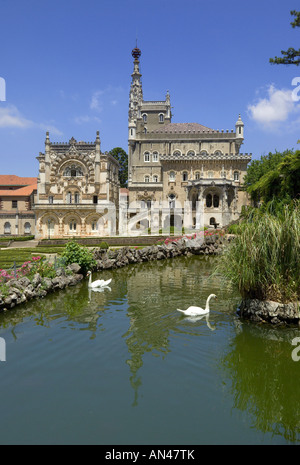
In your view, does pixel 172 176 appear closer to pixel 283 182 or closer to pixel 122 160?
pixel 122 160

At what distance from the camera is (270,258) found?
9758 millimetres

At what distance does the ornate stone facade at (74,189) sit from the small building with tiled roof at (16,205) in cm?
430

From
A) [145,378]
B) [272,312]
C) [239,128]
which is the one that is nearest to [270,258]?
[272,312]

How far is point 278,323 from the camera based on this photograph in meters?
9.76

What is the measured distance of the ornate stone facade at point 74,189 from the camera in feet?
156

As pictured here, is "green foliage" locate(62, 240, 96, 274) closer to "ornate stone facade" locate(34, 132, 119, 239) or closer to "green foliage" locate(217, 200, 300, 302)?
"green foliage" locate(217, 200, 300, 302)

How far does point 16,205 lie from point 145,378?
53800 millimetres

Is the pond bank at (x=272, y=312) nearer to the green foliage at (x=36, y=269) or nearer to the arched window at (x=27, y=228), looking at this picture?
the green foliage at (x=36, y=269)

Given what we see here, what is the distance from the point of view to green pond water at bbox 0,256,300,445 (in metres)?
5.21

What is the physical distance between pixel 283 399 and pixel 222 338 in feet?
9.38

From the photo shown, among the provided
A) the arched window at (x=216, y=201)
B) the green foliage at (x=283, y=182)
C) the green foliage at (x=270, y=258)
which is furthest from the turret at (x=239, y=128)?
the green foliage at (x=270, y=258)

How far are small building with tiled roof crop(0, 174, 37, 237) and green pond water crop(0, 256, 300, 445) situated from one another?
1709 inches
